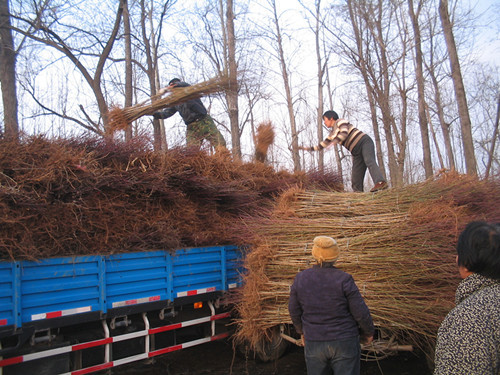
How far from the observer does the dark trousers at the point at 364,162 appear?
6.48 meters

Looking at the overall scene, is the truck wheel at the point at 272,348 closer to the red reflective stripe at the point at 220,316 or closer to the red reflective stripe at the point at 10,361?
the red reflective stripe at the point at 220,316

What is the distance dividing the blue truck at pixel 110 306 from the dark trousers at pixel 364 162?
261 centimetres

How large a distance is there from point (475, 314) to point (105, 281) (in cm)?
345

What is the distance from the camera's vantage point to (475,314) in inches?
70.9

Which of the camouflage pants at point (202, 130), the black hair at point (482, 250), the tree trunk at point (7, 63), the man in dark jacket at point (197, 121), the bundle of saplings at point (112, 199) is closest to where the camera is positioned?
the black hair at point (482, 250)

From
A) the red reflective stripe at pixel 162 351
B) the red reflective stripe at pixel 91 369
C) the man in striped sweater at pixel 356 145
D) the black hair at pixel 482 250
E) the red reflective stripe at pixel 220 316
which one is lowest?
the red reflective stripe at pixel 162 351

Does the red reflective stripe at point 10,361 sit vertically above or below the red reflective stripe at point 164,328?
above

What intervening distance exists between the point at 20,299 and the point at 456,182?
4975 millimetres

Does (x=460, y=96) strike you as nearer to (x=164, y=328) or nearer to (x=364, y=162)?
(x=364, y=162)

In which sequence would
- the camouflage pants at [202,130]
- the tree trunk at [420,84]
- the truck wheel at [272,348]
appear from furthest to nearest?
1. the tree trunk at [420,84]
2. the camouflage pants at [202,130]
3. the truck wheel at [272,348]

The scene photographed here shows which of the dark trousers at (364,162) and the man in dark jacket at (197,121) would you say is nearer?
the dark trousers at (364,162)

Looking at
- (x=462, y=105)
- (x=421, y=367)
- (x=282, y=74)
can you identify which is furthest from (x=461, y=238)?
(x=282, y=74)

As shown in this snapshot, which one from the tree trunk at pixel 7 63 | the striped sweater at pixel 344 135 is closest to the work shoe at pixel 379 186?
the striped sweater at pixel 344 135

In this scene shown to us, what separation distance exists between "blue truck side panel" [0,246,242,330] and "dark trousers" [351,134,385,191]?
271cm
